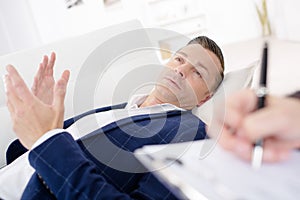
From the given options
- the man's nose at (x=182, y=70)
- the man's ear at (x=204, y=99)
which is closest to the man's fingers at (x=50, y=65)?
the man's nose at (x=182, y=70)

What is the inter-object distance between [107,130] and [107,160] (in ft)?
0.25

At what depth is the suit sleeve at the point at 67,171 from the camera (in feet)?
1.92

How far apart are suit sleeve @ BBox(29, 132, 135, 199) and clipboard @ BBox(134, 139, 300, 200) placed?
7.1 inches

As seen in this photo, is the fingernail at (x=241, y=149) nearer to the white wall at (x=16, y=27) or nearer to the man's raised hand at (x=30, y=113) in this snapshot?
the man's raised hand at (x=30, y=113)

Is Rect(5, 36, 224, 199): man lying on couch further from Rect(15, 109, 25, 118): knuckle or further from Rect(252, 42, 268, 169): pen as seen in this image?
Rect(252, 42, 268, 169): pen

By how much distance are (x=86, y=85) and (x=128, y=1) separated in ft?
6.71

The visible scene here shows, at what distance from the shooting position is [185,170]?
0.40m

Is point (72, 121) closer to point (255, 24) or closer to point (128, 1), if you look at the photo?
point (128, 1)

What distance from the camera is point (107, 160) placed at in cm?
77

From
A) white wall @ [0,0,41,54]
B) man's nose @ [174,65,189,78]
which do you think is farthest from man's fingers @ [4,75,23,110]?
white wall @ [0,0,41,54]

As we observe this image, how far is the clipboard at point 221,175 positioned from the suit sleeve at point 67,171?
0.18m

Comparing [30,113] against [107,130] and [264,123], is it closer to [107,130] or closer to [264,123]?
[107,130]

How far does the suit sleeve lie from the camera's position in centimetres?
59

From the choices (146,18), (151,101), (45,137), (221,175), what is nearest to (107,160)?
(45,137)
